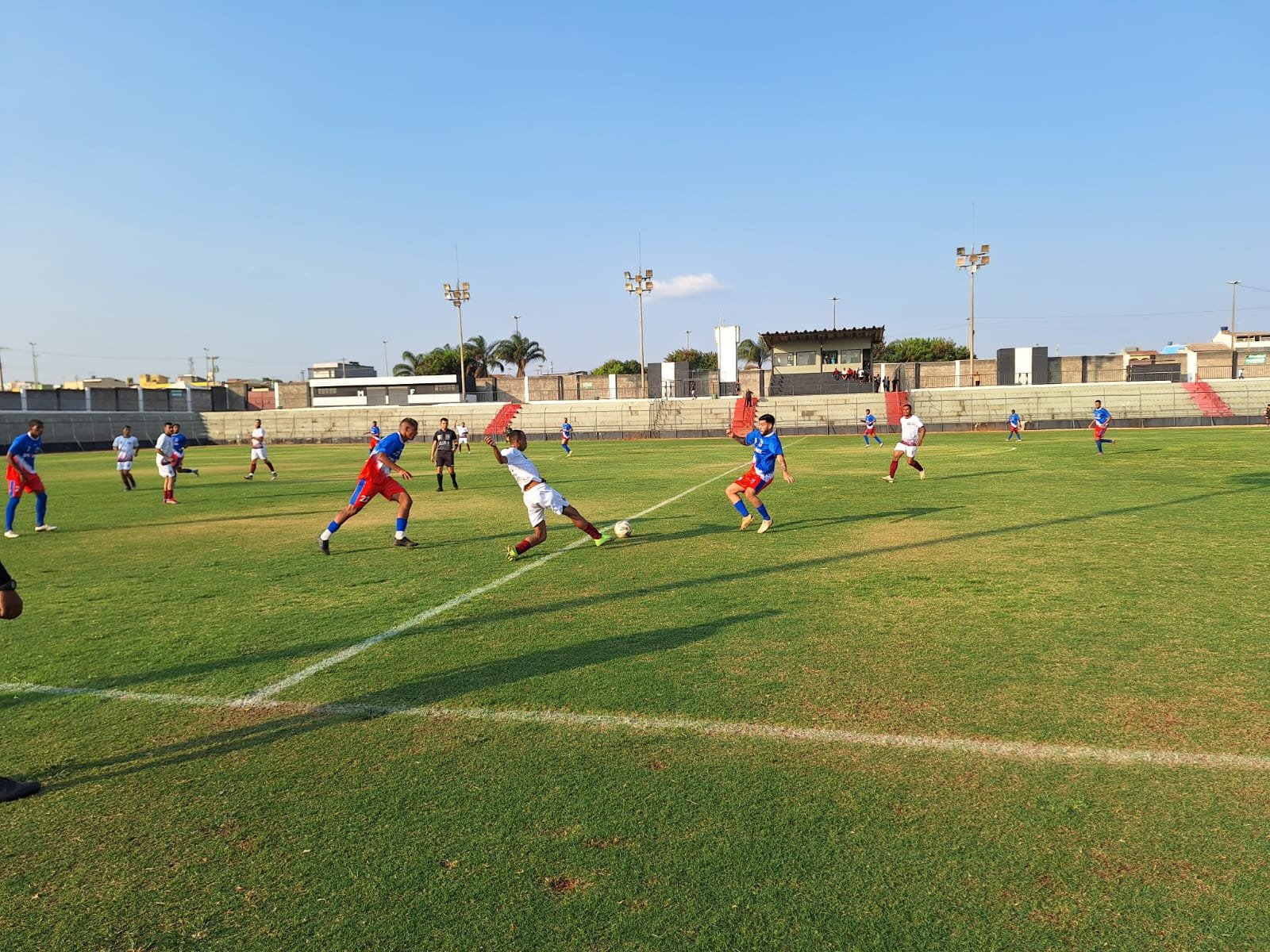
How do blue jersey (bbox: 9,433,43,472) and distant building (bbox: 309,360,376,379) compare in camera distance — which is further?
distant building (bbox: 309,360,376,379)

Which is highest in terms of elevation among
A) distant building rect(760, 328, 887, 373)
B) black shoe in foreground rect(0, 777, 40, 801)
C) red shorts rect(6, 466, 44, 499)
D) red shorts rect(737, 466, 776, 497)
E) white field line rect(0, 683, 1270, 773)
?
distant building rect(760, 328, 887, 373)

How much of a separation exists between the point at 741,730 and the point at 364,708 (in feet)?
8.65

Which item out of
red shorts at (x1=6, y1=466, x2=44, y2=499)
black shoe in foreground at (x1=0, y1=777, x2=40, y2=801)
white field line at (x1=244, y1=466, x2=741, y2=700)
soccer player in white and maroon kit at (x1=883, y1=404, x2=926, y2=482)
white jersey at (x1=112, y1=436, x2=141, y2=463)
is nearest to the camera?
black shoe in foreground at (x1=0, y1=777, x2=40, y2=801)

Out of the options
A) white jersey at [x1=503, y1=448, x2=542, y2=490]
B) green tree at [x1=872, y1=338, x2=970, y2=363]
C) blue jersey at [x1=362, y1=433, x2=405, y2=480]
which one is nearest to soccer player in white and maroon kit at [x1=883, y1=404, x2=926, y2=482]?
white jersey at [x1=503, y1=448, x2=542, y2=490]

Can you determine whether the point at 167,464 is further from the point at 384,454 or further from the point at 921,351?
the point at 921,351

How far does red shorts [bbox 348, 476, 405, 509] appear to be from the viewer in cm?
1177

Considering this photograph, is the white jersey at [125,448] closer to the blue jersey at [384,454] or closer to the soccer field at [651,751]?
the soccer field at [651,751]

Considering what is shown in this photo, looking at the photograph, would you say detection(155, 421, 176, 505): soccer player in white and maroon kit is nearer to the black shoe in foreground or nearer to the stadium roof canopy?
the black shoe in foreground

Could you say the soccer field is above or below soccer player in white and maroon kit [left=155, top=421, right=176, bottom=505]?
below

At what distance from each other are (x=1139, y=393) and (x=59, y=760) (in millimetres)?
52565

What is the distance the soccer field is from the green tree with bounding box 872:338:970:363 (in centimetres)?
8837

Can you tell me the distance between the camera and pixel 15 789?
14.0 ft

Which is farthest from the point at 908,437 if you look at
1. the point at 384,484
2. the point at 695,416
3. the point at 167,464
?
the point at 695,416

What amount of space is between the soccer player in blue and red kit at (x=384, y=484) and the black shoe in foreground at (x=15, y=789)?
722 cm
